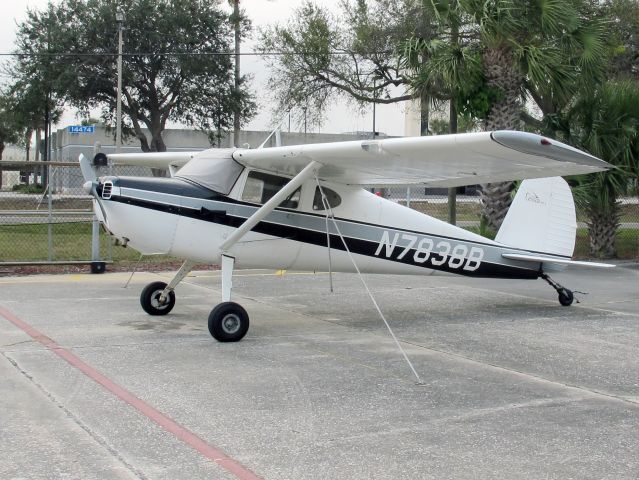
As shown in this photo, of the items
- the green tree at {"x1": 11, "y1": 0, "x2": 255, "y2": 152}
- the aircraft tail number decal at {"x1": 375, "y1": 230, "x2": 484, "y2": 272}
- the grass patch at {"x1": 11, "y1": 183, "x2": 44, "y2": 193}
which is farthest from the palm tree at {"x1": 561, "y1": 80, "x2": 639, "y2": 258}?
the grass patch at {"x1": 11, "y1": 183, "x2": 44, "y2": 193}

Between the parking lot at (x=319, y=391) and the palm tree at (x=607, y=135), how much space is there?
241 inches

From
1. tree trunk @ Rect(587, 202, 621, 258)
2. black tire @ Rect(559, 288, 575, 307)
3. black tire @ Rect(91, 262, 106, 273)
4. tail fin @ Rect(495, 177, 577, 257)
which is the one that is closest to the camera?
tail fin @ Rect(495, 177, 577, 257)

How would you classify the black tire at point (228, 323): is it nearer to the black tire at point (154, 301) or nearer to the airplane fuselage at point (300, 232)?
the airplane fuselage at point (300, 232)

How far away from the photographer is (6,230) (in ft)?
70.8

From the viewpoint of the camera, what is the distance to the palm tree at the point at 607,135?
1748cm

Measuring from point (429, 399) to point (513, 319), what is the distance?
4.47m

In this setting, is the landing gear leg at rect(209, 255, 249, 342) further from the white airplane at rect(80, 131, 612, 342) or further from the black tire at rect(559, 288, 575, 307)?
the black tire at rect(559, 288, 575, 307)

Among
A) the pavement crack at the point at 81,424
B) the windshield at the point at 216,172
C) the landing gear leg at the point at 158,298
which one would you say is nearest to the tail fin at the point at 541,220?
the windshield at the point at 216,172

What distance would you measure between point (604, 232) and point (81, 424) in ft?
50.8

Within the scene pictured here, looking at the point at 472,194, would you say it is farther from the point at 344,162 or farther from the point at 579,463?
the point at 579,463

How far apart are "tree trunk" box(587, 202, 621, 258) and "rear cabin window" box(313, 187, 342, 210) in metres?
10.2

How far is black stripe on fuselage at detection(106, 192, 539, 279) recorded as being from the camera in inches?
359

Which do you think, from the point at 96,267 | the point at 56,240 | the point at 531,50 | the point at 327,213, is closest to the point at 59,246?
the point at 56,240

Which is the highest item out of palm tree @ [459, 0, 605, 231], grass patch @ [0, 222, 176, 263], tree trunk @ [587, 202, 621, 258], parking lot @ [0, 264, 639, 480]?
palm tree @ [459, 0, 605, 231]
